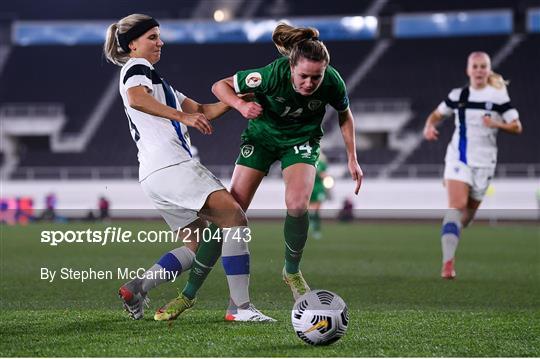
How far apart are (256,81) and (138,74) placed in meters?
0.77

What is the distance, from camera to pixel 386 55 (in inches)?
1400

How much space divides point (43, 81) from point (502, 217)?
1935 cm

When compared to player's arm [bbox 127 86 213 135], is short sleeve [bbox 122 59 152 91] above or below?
above

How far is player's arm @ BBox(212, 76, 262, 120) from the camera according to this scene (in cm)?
508

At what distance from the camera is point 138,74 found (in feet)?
17.2

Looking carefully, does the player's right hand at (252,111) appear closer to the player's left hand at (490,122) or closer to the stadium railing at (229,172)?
the player's left hand at (490,122)

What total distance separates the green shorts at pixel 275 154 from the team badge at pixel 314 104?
299mm

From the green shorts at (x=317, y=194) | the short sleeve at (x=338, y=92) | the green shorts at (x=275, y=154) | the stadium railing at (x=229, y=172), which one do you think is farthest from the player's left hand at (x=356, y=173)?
the stadium railing at (x=229, y=172)

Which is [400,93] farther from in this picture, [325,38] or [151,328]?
[151,328]

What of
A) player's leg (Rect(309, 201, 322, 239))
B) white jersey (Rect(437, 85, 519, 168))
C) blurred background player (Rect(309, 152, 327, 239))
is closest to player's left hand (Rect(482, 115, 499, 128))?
white jersey (Rect(437, 85, 519, 168))

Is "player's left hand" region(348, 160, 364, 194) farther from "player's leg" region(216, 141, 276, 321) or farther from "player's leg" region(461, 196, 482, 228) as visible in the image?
"player's leg" region(461, 196, 482, 228)

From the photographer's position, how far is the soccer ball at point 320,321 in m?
4.49

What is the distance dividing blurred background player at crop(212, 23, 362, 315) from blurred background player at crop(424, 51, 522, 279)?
3.23m

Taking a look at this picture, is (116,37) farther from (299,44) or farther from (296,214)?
(296,214)
